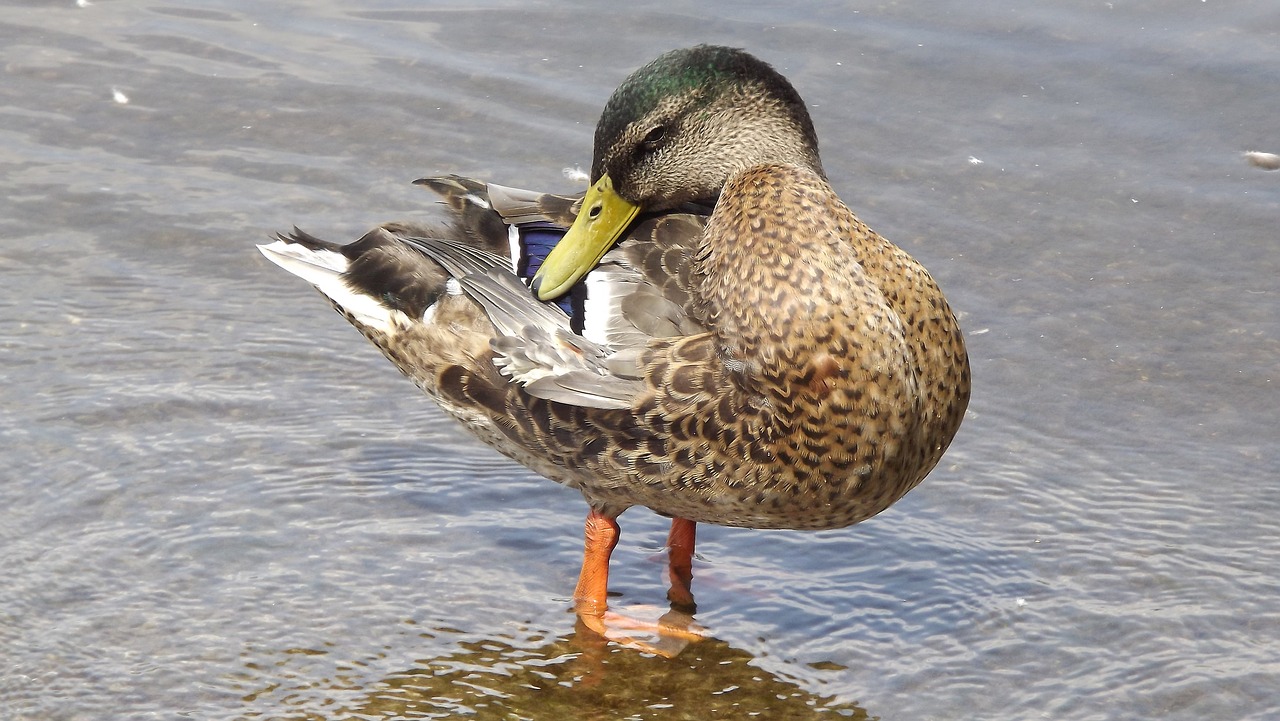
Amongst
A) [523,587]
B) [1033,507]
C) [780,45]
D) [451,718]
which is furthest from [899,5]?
[451,718]

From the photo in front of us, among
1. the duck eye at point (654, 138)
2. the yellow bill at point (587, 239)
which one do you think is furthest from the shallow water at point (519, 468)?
the duck eye at point (654, 138)

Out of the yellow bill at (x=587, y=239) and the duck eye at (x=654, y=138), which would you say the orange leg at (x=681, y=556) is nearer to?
the yellow bill at (x=587, y=239)

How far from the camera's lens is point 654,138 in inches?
171

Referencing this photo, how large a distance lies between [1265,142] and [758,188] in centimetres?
360

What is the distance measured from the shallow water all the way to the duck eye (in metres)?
1.28

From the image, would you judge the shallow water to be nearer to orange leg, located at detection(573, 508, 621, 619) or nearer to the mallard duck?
orange leg, located at detection(573, 508, 621, 619)

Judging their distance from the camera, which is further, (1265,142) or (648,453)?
(1265,142)

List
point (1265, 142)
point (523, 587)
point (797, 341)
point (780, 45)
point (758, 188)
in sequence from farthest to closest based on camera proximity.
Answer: point (780, 45) → point (1265, 142) → point (523, 587) → point (758, 188) → point (797, 341)

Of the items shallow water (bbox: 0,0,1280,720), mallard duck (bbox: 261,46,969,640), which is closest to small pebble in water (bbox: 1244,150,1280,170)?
shallow water (bbox: 0,0,1280,720)

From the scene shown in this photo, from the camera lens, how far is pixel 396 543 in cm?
473

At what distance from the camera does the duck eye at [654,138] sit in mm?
4316

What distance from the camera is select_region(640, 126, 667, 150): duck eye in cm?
432

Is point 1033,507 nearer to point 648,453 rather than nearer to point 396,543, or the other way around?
point 648,453

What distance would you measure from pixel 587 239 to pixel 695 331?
48 cm
